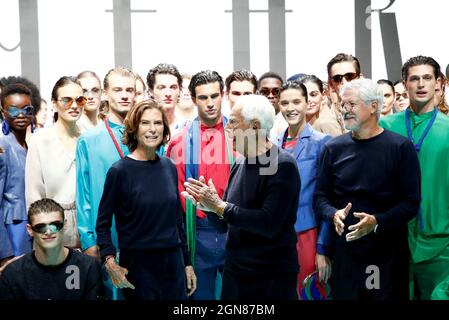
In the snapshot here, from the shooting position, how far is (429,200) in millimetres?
4617

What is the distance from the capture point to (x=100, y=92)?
19.7ft

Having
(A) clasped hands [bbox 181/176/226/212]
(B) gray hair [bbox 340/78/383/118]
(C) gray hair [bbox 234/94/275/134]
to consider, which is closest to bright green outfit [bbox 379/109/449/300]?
(B) gray hair [bbox 340/78/383/118]

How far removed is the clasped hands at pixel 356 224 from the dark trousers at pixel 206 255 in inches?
39.3

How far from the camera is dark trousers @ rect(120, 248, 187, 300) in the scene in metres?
4.24

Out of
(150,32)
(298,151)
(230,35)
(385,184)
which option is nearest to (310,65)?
(230,35)

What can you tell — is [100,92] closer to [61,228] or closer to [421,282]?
[61,228]

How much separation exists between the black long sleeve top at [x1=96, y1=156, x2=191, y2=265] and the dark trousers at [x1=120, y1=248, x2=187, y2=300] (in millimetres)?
52

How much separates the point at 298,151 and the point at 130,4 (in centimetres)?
394

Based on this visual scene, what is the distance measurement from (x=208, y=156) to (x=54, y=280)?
4.14 ft

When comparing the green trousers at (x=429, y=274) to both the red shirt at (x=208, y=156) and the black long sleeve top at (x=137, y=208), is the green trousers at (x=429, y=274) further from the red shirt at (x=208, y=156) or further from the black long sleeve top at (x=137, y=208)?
the black long sleeve top at (x=137, y=208)

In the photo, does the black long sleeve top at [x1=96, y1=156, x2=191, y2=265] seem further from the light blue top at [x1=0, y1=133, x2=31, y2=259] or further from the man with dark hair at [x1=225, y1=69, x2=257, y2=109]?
the man with dark hair at [x1=225, y1=69, x2=257, y2=109]

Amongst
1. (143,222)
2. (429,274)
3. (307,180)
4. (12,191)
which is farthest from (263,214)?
(12,191)

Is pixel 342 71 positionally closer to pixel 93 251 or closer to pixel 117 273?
pixel 93 251
